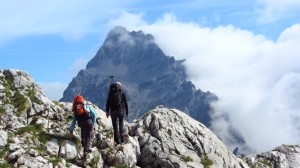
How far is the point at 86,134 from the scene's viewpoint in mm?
30062

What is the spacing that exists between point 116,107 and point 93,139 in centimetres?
284

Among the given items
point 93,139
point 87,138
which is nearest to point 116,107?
point 93,139

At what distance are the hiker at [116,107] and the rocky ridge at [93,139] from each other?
0.65 meters

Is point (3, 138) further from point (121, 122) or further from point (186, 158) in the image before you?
point (186, 158)

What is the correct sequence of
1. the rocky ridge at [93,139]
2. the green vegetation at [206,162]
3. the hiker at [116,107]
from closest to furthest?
the rocky ridge at [93,139]
the hiker at [116,107]
the green vegetation at [206,162]

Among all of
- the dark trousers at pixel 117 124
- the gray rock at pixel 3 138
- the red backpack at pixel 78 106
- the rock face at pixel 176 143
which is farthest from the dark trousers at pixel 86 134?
the rock face at pixel 176 143

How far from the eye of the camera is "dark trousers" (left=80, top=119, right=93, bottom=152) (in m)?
29.7

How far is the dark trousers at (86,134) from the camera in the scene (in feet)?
97.5

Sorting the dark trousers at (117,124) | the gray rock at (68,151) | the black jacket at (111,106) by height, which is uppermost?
the black jacket at (111,106)

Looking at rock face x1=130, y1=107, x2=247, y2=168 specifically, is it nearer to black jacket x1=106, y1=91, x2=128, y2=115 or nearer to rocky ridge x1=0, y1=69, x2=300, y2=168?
rocky ridge x1=0, y1=69, x2=300, y2=168

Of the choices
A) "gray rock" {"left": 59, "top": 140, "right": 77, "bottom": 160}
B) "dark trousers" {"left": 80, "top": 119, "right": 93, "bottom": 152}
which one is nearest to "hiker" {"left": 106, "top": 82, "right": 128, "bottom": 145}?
"dark trousers" {"left": 80, "top": 119, "right": 93, "bottom": 152}

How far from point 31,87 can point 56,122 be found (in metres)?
4.22

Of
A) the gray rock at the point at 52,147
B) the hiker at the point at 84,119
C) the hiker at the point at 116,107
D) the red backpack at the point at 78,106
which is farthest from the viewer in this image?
the hiker at the point at 116,107

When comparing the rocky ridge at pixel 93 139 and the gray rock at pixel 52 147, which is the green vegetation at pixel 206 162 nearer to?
the rocky ridge at pixel 93 139
